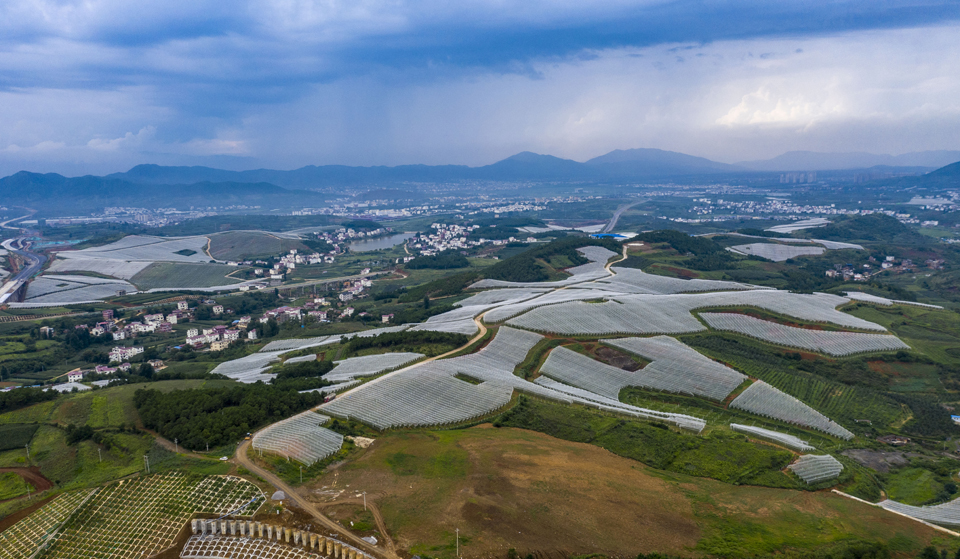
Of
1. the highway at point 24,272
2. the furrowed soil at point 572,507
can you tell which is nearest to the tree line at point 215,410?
the furrowed soil at point 572,507

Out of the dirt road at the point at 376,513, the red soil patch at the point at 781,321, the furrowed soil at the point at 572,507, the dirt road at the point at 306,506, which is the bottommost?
the red soil patch at the point at 781,321

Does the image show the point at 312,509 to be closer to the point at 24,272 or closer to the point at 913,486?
the point at 913,486

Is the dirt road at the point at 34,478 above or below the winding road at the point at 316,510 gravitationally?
below

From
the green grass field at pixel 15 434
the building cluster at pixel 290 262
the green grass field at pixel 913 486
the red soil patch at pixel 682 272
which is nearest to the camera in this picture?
the green grass field at pixel 913 486

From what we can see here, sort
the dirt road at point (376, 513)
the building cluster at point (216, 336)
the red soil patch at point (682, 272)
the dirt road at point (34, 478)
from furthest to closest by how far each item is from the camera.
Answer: the red soil patch at point (682, 272), the building cluster at point (216, 336), the dirt road at point (34, 478), the dirt road at point (376, 513)

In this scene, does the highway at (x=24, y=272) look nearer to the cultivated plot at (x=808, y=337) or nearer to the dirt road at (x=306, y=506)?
the dirt road at (x=306, y=506)

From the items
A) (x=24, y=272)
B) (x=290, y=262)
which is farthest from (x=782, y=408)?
(x=24, y=272)

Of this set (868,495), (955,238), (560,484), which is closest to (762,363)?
(868,495)
